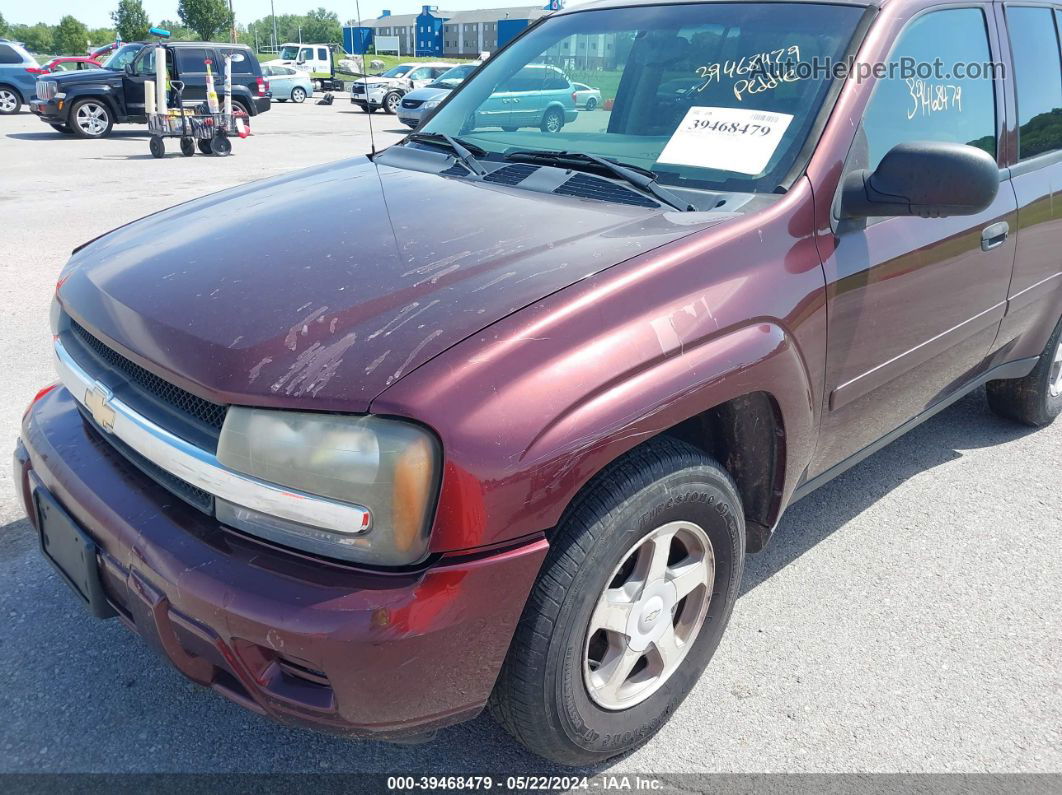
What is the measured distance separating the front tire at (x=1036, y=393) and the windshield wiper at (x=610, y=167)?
2.30m

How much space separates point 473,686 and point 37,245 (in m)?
6.85

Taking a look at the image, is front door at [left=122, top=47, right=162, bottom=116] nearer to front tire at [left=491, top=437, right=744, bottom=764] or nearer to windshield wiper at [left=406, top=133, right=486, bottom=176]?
windshield wiper at [left=406, top=133, right=486, bottom=176]

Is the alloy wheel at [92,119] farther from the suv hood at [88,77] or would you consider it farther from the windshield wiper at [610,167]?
the windshield wiper at [610,167]

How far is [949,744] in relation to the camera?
7.24 feet

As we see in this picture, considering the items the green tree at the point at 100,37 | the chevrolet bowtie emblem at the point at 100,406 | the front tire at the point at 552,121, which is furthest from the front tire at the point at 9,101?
the green tree at the point at 100,37

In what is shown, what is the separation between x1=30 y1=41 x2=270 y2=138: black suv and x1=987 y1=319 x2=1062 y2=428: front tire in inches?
579

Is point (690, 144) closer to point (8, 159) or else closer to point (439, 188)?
point (439, 188)

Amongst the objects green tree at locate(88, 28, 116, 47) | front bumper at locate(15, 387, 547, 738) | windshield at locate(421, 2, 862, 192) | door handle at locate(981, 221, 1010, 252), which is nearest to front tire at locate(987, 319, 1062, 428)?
door handle at locate(981, 221, 1010, 252)

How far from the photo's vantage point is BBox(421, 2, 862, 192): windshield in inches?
93.1

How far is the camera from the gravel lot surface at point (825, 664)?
215 centimetres

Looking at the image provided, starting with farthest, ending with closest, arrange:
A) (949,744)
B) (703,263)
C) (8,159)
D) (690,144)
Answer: (8,159) → (690,144) → (949,744) → (703,263)

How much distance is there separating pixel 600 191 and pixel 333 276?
83 cm

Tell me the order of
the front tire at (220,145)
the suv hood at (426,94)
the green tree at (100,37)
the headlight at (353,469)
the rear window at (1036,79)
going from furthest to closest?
the green tree at (100,37), the suv hood at (426,94), the front tire at (220,145), the rear window at (1036,79), the headlight at (353,469)

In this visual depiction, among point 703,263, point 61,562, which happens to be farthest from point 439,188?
point 61,562
